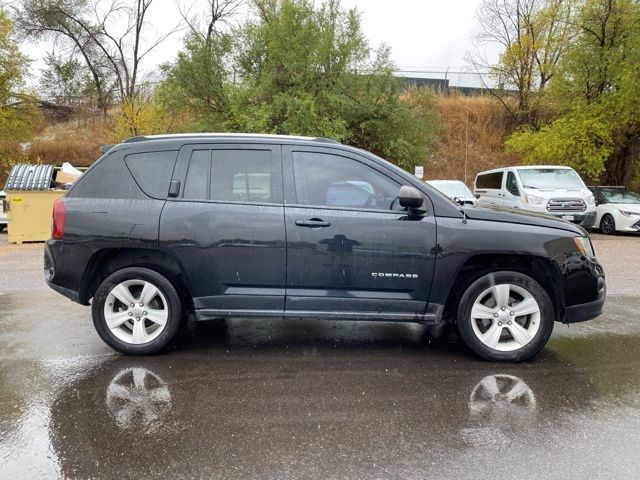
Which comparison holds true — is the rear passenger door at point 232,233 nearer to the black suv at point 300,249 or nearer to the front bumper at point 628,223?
the black suv at point 300,249

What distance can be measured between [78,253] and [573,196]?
1294 cm

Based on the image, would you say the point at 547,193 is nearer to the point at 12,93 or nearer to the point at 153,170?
the point at 153,170

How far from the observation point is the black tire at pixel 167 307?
4238 millimetres

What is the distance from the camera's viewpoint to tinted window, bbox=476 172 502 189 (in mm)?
15264

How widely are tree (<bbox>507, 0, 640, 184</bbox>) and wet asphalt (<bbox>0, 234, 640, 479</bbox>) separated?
1718 cm

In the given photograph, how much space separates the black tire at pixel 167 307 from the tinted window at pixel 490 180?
13.1m

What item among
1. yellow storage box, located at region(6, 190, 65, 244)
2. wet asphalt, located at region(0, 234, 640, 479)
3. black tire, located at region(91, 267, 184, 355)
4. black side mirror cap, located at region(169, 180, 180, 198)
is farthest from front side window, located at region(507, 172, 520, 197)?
yellow storage box, located at region(6, 190, 65, 244)

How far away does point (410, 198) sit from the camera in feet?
13.1

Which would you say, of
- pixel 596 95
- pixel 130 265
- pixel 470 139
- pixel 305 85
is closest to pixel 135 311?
pixel 130 265

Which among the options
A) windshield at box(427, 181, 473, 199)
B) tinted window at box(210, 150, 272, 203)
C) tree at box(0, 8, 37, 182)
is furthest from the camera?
tree at box(0, 8, 37, 182)

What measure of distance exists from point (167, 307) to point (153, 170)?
1.25 meters

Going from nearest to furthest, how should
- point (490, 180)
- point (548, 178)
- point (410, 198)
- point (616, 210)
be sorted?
point (410, 198) < point (548, 178) < point (616, 210) < point (490, 180)

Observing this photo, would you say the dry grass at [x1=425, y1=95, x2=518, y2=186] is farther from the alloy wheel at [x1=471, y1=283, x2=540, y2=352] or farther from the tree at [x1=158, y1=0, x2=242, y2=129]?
the alloy wheel at [x1=471, y1=283, x2=540, y2=352]

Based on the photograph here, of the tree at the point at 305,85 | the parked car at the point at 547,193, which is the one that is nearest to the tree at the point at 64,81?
the tree at the point at 305,85
